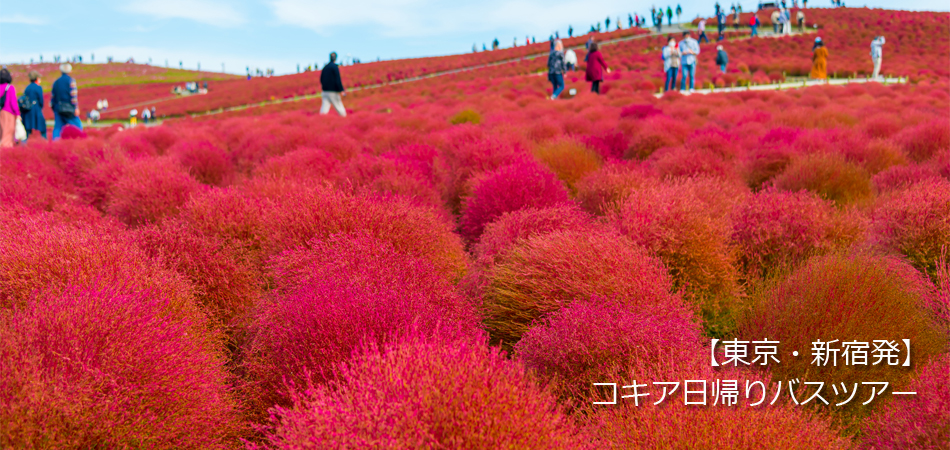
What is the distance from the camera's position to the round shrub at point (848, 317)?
109 inches

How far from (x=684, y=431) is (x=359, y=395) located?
115cm

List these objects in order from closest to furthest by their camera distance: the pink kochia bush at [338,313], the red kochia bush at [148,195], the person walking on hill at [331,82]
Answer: the pink kochia bush at [338,313] < the red kochia bush at [148,195] < the person walking on hill at [331,82]

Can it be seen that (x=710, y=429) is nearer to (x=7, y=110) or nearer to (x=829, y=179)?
(x=829, y=179)

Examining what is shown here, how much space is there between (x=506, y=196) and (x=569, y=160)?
2.24 metres

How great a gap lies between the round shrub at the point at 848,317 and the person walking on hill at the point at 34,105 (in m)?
13.9

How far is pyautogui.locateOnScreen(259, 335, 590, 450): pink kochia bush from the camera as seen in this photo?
1560 millimetres

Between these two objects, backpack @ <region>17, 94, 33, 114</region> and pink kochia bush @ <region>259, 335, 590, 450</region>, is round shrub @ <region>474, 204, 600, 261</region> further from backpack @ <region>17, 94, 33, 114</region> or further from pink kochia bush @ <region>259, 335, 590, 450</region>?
backpack @ <region>17, 94, 33, 114</region>

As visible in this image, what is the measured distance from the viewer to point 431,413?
1.63 metres

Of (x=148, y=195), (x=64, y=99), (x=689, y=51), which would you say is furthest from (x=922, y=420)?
(x=689, y=51)

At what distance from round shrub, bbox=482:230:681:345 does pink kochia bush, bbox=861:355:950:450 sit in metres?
1.01

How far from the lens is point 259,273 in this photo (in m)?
3.63

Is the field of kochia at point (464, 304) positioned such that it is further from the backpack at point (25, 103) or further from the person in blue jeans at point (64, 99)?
the backpack at point (25, 103)

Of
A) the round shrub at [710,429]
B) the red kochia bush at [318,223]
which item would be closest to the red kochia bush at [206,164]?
the red kochia bush at [318,223]

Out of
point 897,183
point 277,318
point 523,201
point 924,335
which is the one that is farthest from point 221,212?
point 897,183
